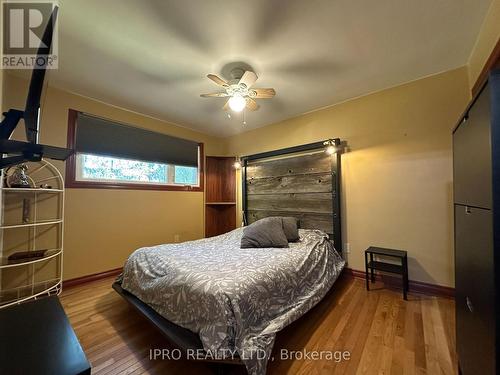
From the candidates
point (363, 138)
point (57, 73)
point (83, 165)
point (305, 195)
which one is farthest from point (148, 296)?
point (363, 138)

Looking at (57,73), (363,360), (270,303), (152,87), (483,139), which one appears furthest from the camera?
(152,87)

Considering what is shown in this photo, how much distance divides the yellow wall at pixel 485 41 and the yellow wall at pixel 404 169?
0.23 m

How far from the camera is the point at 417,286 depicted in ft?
7.53

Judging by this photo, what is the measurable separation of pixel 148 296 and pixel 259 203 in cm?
228

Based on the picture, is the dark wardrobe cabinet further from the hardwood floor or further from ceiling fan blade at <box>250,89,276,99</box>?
ceiling fan blade at <box>250,89,276,99</box>

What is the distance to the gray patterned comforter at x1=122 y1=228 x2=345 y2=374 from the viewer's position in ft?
4.00

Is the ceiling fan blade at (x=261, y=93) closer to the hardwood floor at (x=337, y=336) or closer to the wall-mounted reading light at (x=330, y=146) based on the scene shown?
the wall-mounted reading light at (x=330, y=146)

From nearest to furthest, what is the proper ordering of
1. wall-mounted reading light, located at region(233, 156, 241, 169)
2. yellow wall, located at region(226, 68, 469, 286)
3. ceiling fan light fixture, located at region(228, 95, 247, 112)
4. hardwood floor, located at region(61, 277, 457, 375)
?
hardwood floor, located at region(61, 277, 457, 375)
ceiling fan light fixture, located at region(228, 95, 247, 112)
yellow wall, located at region(226, 68, 469, 286)
wall-mounted reading light, located at region(233, 156, 241, 169)

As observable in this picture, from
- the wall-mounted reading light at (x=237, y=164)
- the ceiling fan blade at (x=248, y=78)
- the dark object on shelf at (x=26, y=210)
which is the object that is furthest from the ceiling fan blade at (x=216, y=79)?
the dark object on shelf at (x=26, y=210)

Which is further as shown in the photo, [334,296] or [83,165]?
[83,165]

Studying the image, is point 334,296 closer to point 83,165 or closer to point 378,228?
point 378,228

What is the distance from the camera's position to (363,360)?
1.39 meters

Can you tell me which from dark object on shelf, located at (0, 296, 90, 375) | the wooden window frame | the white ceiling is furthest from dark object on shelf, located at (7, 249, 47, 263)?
the white ceiling

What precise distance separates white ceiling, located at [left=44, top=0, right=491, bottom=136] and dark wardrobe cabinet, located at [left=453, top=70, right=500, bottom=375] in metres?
1.08
